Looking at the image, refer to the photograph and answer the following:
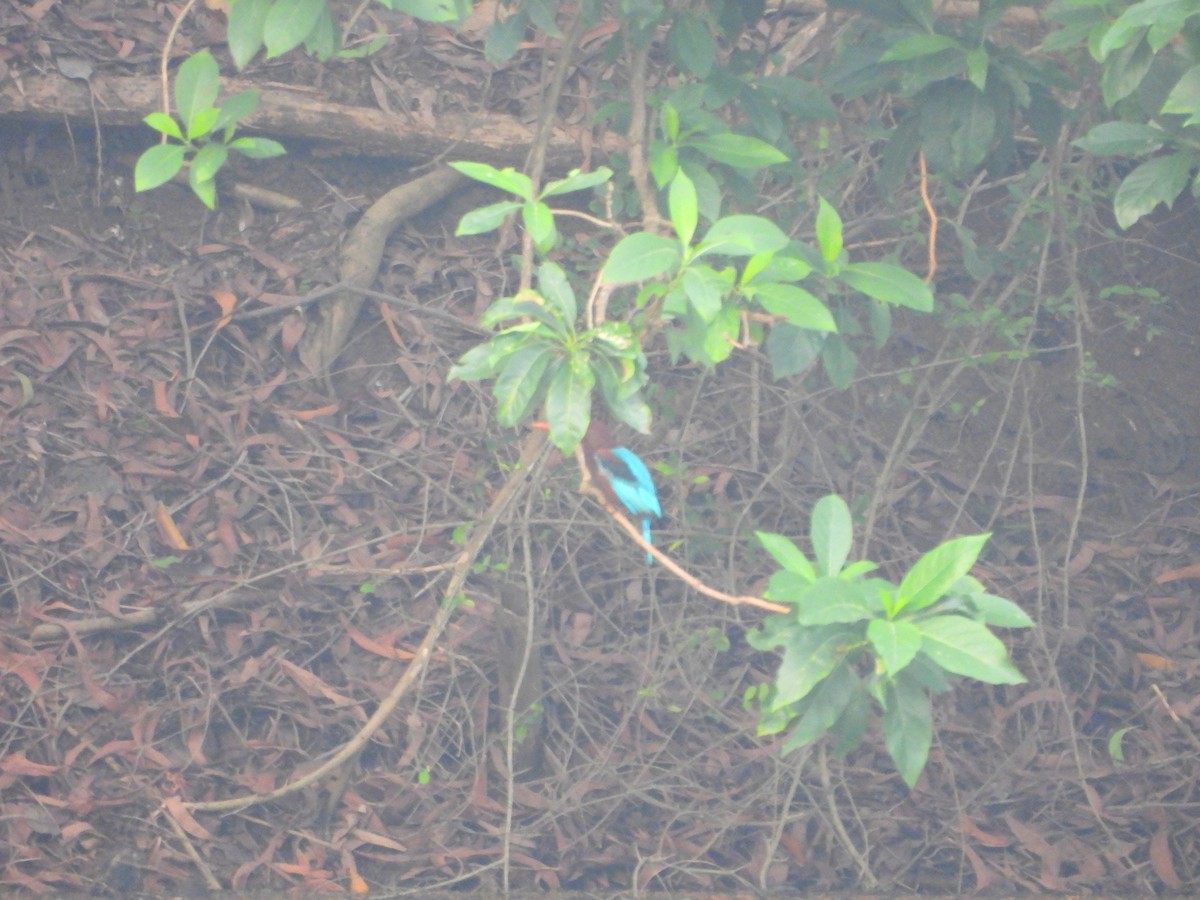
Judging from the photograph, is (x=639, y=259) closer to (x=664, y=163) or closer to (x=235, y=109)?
(x=664, y=163)

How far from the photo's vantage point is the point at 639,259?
77.0 inches

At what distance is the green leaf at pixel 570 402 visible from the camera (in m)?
1.97

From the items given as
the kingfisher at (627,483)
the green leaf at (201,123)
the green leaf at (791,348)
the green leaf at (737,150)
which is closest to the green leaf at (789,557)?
the green leaf at (791,348)

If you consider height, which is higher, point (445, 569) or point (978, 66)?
point (978, 66)

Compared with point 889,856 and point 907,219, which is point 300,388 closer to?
point 907,219

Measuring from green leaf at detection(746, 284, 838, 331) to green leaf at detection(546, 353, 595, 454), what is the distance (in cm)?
35

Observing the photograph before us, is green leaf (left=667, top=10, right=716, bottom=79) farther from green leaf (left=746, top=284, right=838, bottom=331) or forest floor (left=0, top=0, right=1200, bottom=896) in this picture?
forest floor (left=0, top=0, right=1200, bottom=896)

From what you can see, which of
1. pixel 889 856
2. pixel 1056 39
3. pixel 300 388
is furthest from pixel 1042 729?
pixel 300 388

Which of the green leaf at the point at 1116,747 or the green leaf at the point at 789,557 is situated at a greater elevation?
the green leaf at the point at 789,557

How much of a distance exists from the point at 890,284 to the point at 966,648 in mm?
786

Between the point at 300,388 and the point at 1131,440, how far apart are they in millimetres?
2926

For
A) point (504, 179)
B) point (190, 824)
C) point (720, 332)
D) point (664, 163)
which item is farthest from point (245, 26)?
point (190, 824)

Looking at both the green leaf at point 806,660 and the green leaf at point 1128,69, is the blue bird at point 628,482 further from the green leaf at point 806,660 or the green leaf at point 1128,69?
the green leaf at point 1128,69

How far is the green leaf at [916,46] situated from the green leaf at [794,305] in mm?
637
